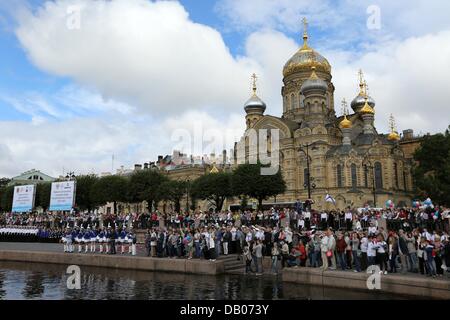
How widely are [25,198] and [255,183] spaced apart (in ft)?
91.1

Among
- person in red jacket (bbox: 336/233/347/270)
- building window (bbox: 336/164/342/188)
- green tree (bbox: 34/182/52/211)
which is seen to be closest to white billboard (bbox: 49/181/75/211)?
person in red jacket (bbox: 336/233/347/270)

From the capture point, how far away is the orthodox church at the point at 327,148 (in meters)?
67.5

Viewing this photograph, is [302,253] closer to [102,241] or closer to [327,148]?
[102,241]

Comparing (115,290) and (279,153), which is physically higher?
(279,153)

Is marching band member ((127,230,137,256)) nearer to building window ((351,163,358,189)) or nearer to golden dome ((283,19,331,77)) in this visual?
building window ((351,163,358,189))

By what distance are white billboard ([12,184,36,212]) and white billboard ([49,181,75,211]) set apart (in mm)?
4378

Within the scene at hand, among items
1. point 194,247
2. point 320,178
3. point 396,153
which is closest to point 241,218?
point 194,247

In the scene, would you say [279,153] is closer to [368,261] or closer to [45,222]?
[45,222]

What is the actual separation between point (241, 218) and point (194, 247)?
325 inches

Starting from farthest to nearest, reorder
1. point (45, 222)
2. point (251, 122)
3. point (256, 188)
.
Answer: point (251, 122) < point (256, 188) < point (45, 222)

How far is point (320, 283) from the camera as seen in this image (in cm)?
1836

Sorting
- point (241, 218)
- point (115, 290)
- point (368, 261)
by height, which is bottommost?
point (115, 290)

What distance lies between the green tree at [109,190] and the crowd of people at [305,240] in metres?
32.9
